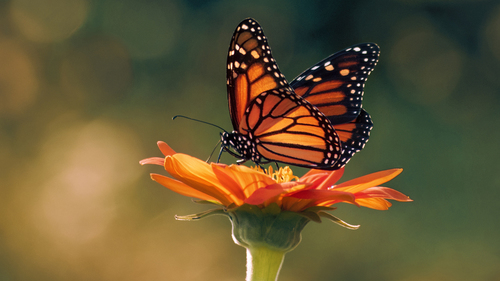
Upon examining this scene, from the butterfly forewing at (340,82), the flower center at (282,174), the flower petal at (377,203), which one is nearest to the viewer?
the flower petal at (377,203)

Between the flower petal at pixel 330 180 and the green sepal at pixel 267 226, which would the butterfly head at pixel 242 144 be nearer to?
the flower petal at pixel 330 180

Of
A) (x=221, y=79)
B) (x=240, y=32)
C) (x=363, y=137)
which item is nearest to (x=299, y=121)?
(x=363, y=137)

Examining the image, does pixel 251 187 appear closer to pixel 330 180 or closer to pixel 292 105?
pixel 330 180

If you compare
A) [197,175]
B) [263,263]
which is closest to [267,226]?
[263,263]

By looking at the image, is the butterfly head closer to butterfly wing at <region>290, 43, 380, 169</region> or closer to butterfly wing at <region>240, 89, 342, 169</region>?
butterfly wing at <region>240, 89, 342, 169</region>

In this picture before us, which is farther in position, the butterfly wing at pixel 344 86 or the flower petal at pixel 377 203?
the butterfly wing at pixel 344 86

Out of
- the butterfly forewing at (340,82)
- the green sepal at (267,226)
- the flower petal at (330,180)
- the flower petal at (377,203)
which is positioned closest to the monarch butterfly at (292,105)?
the butterfly forewing at (340,82)

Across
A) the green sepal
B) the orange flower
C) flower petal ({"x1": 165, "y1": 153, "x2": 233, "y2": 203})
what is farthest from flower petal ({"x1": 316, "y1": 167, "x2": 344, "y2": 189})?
flower petal ({"x1": 165, "y1": 153, "x2": 233, "y2": 203})
